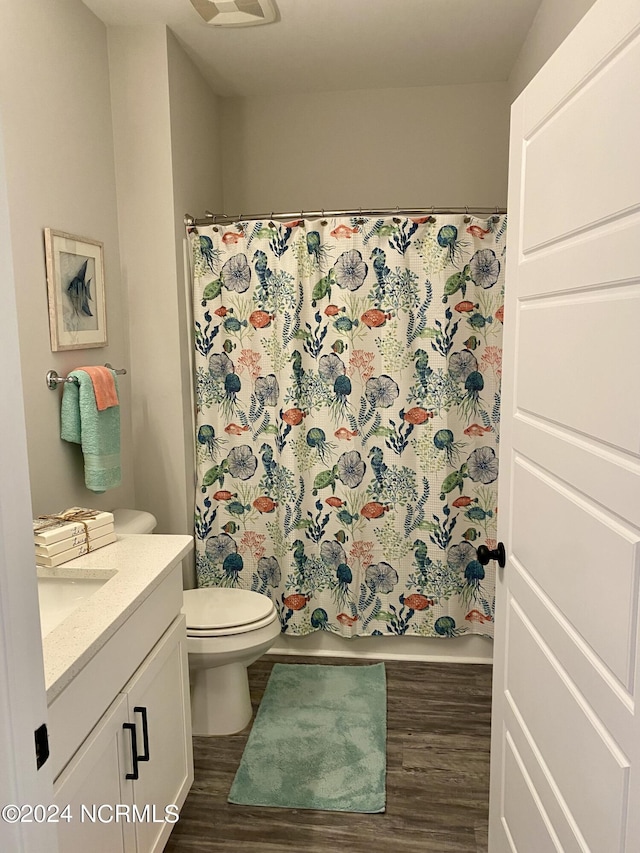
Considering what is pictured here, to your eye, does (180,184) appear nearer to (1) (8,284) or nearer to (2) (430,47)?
(2) (430,47)

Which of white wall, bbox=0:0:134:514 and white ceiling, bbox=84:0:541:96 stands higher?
white ceiling, bbox=84:0:541:96

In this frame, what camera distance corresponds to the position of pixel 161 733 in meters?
1.79

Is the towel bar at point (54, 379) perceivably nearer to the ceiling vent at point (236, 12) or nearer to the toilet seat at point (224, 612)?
the toilet seat at point (224, 612)

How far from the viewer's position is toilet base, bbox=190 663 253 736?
2451 millimetres

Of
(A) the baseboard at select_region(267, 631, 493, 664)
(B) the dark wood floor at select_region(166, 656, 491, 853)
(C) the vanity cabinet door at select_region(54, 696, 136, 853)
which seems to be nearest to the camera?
(C) the vanity cabinet door at select_region(54, 696, 136, 853)

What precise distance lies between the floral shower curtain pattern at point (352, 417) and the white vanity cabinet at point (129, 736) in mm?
1008

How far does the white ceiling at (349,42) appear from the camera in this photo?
246cm

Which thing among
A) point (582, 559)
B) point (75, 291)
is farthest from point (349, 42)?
point (582, 559)

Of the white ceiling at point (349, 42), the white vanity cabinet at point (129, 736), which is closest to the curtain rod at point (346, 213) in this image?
the white ceiling at point (349, 42)

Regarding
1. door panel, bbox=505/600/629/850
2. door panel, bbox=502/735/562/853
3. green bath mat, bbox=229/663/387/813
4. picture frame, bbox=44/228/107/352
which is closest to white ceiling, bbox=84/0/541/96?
picture frame, bbox=44/228/107/352

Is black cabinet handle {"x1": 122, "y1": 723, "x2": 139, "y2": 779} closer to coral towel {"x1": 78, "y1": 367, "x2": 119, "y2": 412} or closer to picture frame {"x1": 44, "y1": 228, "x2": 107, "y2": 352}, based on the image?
coral towel {"x1": 78, "y1": 367, "x2": 119, "y2": 412}

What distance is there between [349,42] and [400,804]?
278 centimetres

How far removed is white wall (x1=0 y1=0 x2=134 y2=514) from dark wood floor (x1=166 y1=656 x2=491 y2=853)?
1.03m

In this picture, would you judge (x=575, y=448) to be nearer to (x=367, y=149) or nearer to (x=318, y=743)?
(x=318, y=743)
